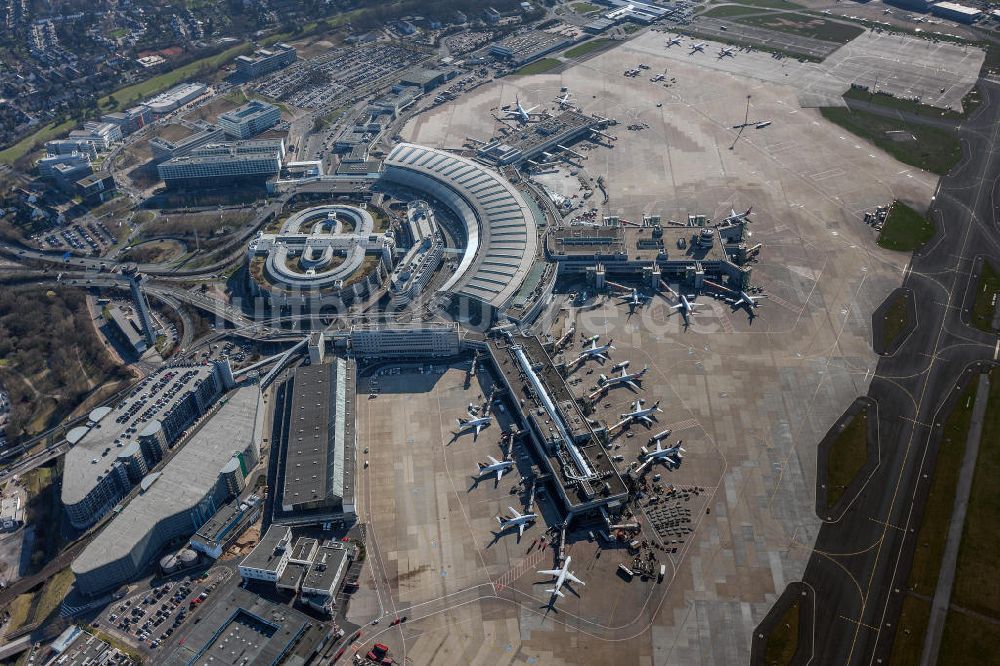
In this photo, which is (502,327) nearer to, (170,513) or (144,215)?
A: (170,513)

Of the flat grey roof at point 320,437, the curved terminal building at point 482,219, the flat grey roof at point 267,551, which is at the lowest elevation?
the flat grey roof at point 267,551

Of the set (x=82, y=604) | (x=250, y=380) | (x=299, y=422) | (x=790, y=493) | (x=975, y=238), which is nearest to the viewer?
(x=82, y=604)

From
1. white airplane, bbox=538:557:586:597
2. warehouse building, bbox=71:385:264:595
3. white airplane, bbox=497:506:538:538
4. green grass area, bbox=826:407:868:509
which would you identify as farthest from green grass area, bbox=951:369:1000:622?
warehouse building, bbox=71:385:264:595

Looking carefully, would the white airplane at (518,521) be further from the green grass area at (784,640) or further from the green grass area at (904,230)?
the green grass area at (904,230)

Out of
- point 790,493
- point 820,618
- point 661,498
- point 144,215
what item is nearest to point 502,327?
point 661,498

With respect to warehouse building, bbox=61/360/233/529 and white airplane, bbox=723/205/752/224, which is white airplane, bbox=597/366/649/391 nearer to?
white airplane, bbox=723/205/752/224

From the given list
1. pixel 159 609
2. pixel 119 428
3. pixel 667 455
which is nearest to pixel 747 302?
pixel 667 455

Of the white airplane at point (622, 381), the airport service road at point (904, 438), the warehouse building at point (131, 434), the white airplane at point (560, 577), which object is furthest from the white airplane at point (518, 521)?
the warehouse building at point (131, 434)

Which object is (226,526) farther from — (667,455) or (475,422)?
(667,455)
